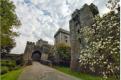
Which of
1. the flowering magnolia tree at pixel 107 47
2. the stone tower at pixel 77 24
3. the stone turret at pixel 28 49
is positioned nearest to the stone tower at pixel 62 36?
the stone turret at pixel 28 49

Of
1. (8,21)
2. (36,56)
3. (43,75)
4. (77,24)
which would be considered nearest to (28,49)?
(36,56)

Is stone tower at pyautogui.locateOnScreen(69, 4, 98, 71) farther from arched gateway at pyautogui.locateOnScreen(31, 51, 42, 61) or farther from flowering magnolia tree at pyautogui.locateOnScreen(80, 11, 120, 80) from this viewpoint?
arched gateway at pyautogui.locateOnScreen(31, 51, 42, 61)

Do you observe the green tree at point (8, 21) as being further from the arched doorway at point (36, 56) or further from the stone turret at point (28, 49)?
the arched doorway at point (36, 56)

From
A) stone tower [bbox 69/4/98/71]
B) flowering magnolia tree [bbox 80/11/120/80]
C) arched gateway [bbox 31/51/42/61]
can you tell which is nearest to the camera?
flowering magnolia tree [bbox 80/11/120/80]

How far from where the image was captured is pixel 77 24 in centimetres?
3033

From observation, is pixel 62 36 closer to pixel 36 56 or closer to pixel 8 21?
pixel 36 56

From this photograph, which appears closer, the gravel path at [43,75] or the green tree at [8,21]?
the gravel path at [43,75]

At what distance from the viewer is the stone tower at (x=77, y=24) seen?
2752 centimetres

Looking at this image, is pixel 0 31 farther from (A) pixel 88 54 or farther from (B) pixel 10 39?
(A) pixel 88 54

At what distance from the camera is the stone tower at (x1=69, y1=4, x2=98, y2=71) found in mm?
27516

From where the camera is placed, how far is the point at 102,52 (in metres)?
8.82

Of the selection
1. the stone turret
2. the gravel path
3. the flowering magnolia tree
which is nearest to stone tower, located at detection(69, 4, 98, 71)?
the gravel path

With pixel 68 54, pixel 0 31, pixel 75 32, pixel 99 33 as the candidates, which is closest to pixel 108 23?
pixel 99 33

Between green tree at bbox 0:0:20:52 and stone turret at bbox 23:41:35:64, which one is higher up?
green tree at bbox 0:0:20:52
